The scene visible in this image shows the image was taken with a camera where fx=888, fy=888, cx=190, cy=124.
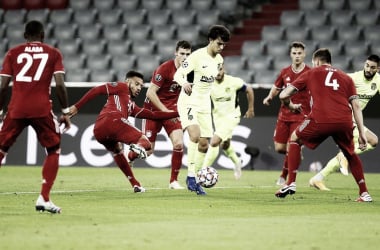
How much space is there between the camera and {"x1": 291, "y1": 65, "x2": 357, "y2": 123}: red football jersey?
11203 mm

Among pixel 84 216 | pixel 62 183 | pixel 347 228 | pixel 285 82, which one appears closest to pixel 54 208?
pixel 84 216

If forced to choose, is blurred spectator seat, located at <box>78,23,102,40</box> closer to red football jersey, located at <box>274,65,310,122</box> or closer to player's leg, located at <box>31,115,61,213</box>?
red football jersey, located at <box>274,65,310,122</box>

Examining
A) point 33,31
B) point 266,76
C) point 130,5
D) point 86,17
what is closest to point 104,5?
point 86,17

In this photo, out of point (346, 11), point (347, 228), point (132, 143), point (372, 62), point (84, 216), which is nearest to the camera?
point (347, 228)

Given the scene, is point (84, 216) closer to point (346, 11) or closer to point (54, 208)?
point (54, 208)

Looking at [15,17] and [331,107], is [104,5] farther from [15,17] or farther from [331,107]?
[331,107]

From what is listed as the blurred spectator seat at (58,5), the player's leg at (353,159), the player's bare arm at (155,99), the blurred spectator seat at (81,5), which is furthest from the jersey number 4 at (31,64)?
the blurred spectator seat at (58,5)

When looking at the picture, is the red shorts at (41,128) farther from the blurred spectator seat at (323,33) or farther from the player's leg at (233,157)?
the blurred spectator seat at (323,33)

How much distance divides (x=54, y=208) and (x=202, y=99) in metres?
3.91

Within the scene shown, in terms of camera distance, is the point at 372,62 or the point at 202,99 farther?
the point at 372,62

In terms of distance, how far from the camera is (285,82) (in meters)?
15.1

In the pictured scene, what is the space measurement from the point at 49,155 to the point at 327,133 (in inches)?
149

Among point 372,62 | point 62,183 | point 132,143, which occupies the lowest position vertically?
point 62,183

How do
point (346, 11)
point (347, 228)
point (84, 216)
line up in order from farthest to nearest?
point (346, 11), point (84, 216), point (347, 228)
